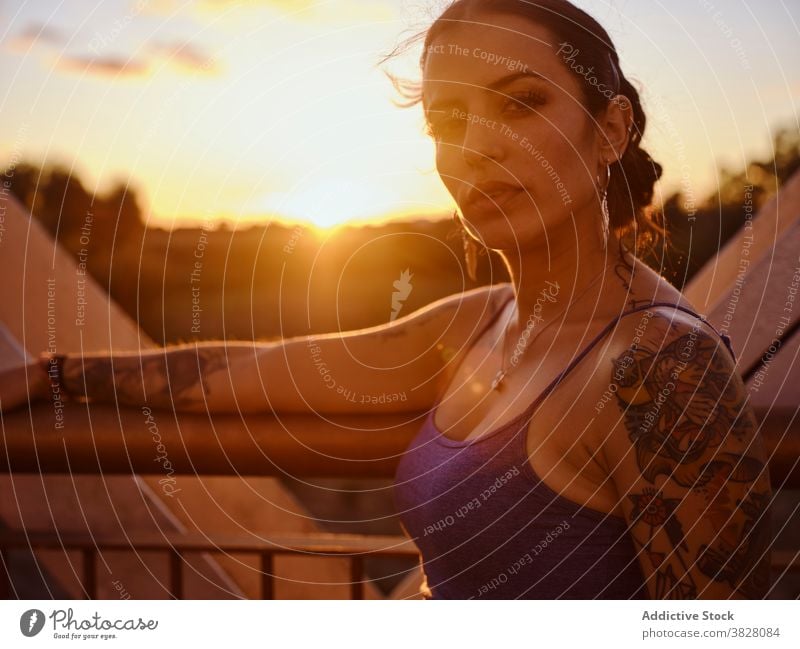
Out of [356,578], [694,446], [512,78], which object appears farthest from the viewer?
[356,578]

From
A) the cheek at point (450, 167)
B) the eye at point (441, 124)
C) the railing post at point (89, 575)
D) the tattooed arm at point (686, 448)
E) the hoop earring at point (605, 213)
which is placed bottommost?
the railing post at point (89, 575)

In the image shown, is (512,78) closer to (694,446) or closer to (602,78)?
(602,78)

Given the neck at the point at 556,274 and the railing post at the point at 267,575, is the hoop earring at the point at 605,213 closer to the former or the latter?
the neck at the point at 556,274

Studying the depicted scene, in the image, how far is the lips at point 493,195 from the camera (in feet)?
2.57

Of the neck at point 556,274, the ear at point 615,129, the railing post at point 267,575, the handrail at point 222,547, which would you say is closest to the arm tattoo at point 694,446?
the neck at point 556,274

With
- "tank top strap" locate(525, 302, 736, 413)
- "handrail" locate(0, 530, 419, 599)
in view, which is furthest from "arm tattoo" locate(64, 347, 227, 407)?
"tank top strap" locate(525, 302, 736, 413)

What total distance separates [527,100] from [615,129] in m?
0.10

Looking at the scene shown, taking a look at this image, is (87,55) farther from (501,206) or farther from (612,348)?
(612,348)

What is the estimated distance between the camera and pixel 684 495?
66 centimetres

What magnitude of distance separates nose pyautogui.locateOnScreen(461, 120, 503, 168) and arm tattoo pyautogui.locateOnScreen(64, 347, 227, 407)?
0.40 meters

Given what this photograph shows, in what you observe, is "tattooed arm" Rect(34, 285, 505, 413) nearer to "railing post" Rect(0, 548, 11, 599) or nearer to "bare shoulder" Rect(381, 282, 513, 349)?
"bare shoulder" Rect(381, 282, 513, 349)

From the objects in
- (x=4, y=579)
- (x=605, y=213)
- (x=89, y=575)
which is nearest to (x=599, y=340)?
(x=605, y=213)

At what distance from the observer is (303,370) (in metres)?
0.92

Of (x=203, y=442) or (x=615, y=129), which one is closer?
(x=615, y=129)
